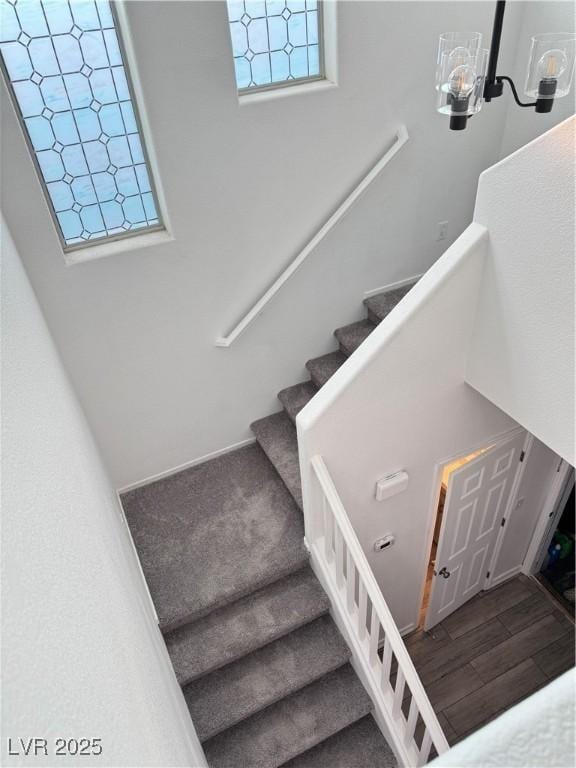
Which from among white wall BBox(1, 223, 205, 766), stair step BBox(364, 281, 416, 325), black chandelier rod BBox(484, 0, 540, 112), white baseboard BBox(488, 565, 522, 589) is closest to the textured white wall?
white wall BBox(1, 223, 205, 766)

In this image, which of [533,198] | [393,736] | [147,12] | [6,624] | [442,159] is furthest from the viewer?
[442,159]

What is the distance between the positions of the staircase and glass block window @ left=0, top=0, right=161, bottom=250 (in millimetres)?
2006

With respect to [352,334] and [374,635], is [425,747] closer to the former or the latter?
[374,635]

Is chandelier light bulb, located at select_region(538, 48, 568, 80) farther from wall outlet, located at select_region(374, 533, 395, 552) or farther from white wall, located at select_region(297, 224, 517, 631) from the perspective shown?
wall outlet, located at select_region(374, 533, 395, 552)

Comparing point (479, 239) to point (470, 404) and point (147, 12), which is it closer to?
point (470, 404)

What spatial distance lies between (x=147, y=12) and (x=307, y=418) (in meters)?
2.34

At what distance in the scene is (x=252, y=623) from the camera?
154 inches

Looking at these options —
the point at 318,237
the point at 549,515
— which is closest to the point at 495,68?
the point at 318,237

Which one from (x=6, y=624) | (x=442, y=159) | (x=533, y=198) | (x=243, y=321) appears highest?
(x=6, y=624)

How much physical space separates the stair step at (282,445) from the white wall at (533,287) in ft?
5.31

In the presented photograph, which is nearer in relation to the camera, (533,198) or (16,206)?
(533,198)

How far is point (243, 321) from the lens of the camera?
422 centimetres

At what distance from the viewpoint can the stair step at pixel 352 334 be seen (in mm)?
4660

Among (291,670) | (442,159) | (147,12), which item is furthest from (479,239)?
(291,670)
